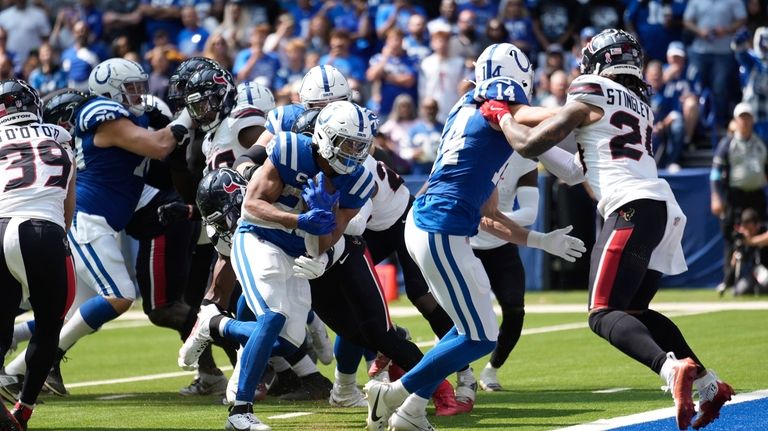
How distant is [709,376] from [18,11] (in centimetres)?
1459

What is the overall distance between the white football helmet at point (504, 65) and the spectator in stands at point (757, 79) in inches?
330

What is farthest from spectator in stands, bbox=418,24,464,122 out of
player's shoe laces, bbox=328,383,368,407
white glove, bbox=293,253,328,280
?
white glove, bbox=293,253,328,280

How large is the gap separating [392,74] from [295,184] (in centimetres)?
956

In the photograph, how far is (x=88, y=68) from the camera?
15641 mm

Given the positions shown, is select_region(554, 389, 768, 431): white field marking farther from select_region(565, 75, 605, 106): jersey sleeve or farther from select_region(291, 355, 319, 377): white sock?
select_region(291, 355, 319, 377): white sock

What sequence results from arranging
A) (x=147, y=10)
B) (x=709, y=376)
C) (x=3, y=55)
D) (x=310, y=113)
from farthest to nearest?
(x=147, y=10) < (x=3, y=55) < (x=310, y=113) < (x=709, y=376)

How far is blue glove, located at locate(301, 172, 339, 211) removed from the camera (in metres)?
6.00

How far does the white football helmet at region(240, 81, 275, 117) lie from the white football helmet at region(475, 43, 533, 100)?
177cm

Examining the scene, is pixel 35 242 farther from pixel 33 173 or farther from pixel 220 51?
pixel 220 51

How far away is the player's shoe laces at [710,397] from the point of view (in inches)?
222

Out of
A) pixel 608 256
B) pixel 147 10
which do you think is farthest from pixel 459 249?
pixel 147 10

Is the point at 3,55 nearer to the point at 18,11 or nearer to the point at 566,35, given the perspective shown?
the point at 18,11

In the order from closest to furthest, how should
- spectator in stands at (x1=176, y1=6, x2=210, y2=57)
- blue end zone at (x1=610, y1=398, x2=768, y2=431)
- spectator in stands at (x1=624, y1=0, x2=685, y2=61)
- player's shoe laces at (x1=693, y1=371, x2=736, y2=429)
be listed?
player's shoe laces at (x1=693, y1=371, x2=736, y2=429)
blue end zone at (x1=610, y1=398, x2=768, y2=431)
spectator in stands at (x1=624, y1=0, x2=685, y2=61)
spectator in stands at (x1=176, y1=6, x2=210, y2=57)

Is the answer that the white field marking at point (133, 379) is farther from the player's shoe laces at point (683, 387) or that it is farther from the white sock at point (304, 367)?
the player's shoe laces at point (683, 387)
